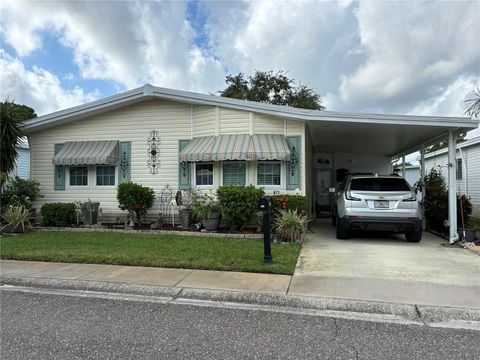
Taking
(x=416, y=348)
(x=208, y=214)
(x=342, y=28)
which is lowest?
(x=416, y=348)

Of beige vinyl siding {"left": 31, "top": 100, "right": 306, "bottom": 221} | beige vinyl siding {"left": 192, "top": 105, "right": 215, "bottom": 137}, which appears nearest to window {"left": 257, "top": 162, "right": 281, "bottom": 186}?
beige vinyl siding {"left": 31, "top": 100, "right": 306, "bottom": 221}

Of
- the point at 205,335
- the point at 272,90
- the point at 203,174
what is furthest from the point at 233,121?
the point at 272,90

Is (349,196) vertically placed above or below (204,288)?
above

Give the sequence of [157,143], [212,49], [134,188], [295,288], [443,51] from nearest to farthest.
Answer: [295,288]
[134,188]
[157,143]
[443,51]
[212,49]

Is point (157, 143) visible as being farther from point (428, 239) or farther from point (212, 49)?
point (428, 239)

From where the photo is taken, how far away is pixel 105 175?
11.9 metres

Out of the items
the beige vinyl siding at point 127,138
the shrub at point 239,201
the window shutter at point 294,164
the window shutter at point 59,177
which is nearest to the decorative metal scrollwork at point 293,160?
the window shutter at point 294,164

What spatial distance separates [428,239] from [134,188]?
8387 millimetres

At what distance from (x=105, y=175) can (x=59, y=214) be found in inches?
72.7

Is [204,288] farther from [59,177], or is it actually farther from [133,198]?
[59,177]

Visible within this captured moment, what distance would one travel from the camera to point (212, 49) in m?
16.6

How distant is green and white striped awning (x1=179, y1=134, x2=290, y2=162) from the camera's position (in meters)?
9.82

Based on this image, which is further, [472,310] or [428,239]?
[428,239]

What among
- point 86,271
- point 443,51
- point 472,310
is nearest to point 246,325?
point 472,310
